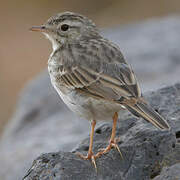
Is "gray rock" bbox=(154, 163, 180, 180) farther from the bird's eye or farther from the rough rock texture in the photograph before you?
the bird's eye

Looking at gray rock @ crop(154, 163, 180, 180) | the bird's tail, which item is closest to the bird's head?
the bird's tail

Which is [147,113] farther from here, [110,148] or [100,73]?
[100,73]

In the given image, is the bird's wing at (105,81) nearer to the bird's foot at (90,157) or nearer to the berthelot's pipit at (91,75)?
the berthelot's pipit at (91,75)

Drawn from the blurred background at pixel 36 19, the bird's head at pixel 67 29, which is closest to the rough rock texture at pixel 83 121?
the bird's head at pixel 67 29

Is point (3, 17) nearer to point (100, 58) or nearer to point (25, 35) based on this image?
point (25, 35)

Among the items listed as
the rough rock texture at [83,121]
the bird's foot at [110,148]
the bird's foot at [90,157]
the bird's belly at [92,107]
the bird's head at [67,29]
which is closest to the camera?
the bird's foot at [90,157]

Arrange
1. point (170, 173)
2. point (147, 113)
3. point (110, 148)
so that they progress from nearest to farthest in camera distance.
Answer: point (170, 173) → point (147, 113) → point (110, 148)

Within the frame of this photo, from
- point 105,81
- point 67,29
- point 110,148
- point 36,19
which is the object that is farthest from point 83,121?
point 36,19
